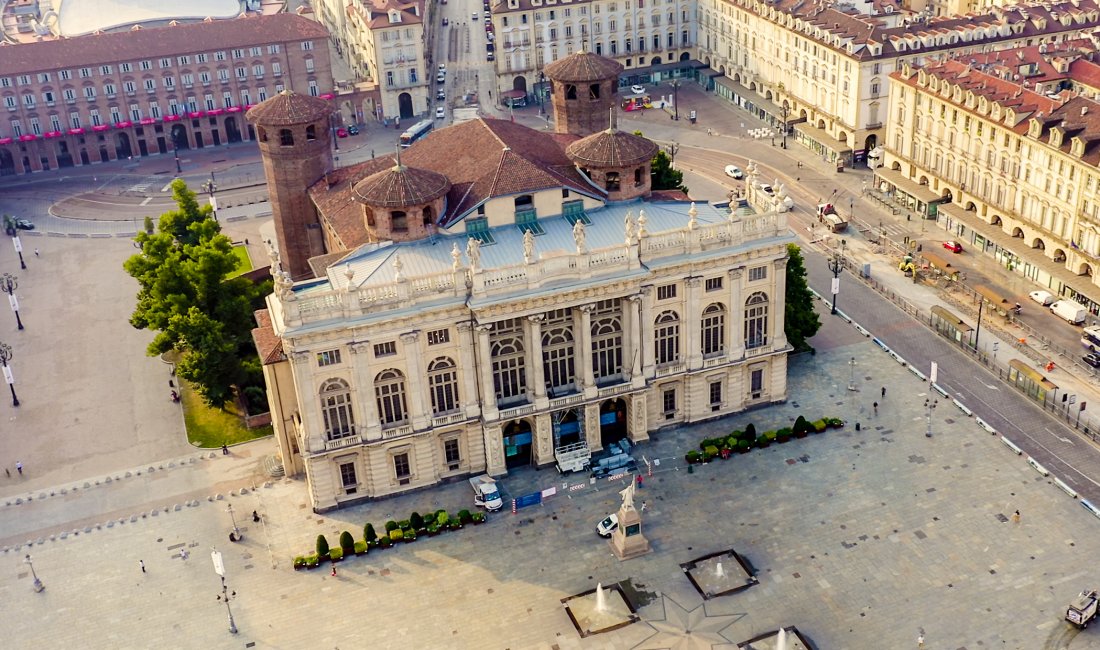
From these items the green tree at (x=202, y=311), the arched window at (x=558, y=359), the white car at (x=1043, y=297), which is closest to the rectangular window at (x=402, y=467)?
the arched window at (x=558, y=359)

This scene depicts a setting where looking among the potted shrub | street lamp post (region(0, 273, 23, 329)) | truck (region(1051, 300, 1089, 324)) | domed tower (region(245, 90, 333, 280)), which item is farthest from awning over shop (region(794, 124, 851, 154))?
street lamp post (region(0, 273, 23, 329))

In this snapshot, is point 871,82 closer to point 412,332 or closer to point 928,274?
point 928,274

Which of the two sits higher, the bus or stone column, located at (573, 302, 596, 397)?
stone column, located at (573, 302, 596, 397)

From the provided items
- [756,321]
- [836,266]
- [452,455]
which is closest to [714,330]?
[756,321]

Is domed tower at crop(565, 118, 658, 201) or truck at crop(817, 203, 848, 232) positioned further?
truck at crop(817, 203, 848, 232)

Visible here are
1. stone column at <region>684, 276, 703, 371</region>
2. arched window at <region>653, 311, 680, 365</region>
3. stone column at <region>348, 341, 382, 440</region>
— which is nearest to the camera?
stone column at <region>348, 341, 382, 440</region>

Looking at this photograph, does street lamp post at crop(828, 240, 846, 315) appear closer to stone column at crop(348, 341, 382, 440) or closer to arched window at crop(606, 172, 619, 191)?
arched window at crop(606, 172, 619, 191)
